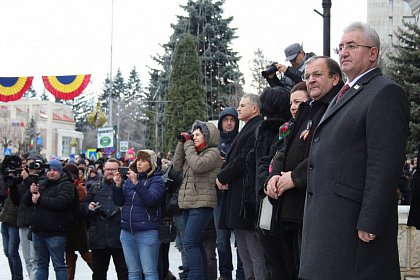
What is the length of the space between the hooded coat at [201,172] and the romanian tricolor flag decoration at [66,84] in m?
18.6

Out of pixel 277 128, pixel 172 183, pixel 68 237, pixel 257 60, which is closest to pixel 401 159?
pixel 277 128

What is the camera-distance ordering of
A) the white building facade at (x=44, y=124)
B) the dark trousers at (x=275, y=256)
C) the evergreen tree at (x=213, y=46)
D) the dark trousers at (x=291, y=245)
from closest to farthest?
the dark trousers at (x=291, y=245), the dark trousers at (x=275, y=256), the evergreen tree at (x=213, y=46), the white building facade at (x=44, y=124)

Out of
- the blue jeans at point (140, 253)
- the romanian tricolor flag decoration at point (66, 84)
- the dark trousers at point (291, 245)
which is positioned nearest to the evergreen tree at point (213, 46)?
the romanian tricolor flag decoration at point (66, 84)

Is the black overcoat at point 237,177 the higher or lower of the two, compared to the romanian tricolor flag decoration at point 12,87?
lower

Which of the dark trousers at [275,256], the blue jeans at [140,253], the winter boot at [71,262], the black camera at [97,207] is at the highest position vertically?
the black camera at [97,207]

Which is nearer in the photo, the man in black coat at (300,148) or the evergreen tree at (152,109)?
the man in black coat at (300,148)

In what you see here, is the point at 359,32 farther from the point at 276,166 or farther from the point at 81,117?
the point at 81,117

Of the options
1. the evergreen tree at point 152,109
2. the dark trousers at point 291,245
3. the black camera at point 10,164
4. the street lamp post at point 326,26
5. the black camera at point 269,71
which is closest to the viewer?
the dark trousers at point 291,245

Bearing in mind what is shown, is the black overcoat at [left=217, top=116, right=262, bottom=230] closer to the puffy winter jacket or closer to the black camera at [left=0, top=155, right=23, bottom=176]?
the puffy winter jacket

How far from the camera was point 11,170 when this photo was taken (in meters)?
10.2

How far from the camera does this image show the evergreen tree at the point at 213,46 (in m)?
46.0

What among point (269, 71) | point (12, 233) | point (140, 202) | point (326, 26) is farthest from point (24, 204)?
point (326, 26)

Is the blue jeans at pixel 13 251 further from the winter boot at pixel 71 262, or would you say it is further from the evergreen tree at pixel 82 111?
the evergreen tree at pixel 82 111

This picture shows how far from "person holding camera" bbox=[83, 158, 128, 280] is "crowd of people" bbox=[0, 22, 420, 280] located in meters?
0.01
